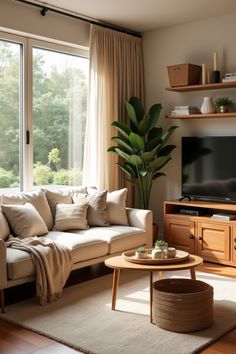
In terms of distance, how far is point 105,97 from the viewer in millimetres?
6027

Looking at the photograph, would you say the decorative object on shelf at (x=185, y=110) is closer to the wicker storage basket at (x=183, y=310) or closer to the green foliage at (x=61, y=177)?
the green foliage at (x=61, y=177)

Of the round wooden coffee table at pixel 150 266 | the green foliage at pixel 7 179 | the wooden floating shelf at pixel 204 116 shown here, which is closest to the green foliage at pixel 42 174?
the green foliage at pixel 7 179

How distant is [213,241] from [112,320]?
6.90 ft

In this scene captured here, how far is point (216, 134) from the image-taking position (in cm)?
583

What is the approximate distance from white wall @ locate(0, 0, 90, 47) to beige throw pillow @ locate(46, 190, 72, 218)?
1659mm

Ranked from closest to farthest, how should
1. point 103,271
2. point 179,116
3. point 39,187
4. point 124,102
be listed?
1. point 103,271
2. point 39,187
3. point 179,116
4. point 124,102

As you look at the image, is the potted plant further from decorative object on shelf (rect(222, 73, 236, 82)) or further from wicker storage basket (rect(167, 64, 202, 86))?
decorative object on shelf (rect(222, 73, 236, 82))

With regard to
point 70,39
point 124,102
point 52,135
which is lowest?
point 52,135

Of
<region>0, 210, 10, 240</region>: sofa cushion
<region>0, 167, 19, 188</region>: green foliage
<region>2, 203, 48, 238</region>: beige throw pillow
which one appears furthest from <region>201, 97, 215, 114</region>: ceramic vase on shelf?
<region>0, 210, 10, 240</region>: sofa cushion

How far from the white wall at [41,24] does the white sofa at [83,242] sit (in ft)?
5.57

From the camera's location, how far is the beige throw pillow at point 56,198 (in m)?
5.08

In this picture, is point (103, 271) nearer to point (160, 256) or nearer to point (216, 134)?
point (160, 256)

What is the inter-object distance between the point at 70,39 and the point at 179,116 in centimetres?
151

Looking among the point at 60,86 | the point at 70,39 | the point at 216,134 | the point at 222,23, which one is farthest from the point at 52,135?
the point at 222,23
